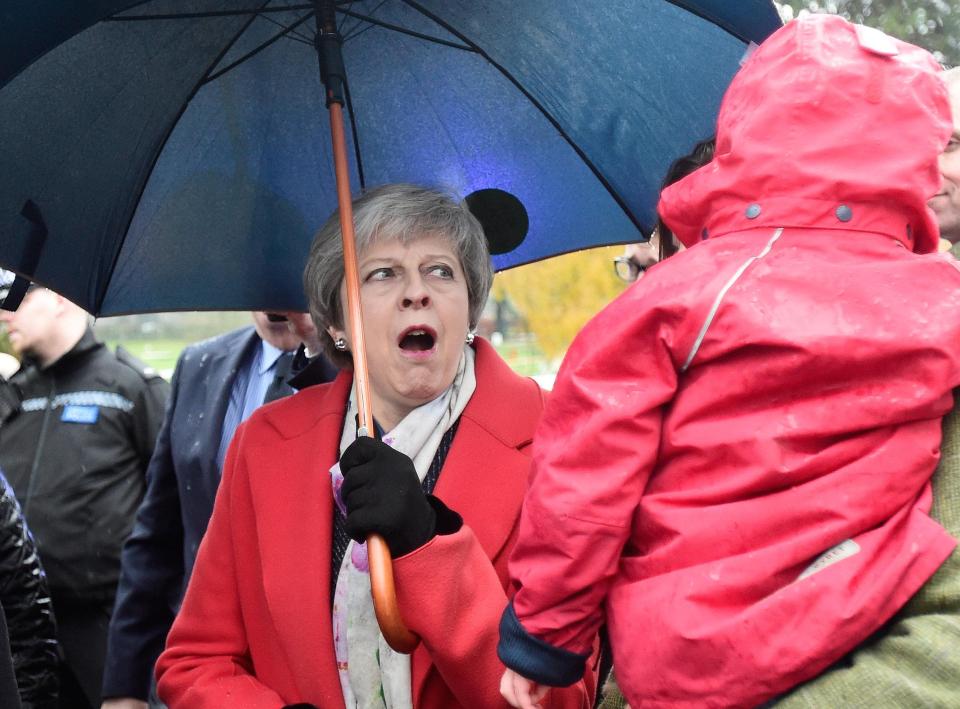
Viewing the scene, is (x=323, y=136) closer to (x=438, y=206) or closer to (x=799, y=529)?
(x=438, y=206)

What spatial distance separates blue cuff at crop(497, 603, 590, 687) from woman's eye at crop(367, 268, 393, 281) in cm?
110

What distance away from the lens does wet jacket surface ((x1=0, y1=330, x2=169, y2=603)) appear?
470cm

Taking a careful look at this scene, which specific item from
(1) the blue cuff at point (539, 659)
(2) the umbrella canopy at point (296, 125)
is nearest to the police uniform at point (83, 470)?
(2) the umbrella canopy at point (296, 125)

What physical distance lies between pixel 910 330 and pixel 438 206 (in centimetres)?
146

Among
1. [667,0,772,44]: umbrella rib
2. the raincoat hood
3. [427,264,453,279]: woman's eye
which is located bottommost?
[427,264,453,279]: woman's eye

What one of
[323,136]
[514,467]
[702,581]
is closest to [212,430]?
[323,136]

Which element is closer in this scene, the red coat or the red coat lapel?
the red coat

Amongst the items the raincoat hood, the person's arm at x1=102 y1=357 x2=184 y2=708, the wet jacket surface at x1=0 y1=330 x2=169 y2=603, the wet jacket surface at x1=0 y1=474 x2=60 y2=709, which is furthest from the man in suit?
the raincoat hood

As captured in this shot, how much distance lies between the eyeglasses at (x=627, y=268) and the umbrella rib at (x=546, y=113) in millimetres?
940

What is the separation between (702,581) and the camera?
1616 mm

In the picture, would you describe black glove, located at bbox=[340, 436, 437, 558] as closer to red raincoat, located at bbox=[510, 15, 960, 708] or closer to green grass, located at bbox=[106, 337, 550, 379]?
→ red raincoat, located at bbox=[510, 15, 960, 708]

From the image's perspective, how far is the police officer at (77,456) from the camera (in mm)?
4676

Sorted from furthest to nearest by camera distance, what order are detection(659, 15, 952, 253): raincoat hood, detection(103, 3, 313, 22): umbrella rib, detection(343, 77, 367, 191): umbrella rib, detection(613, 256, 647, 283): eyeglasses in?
detection(613, 256, 647, 283): eyeglasses < detection(343, 77, 367, 191): umbrella rib < detection(103, 3, 313, 22): umbrella rib < detection(659, 15, 952, 253): raincoat hood

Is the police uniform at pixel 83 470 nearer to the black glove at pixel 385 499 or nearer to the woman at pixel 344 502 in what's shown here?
the woman at pixel 344 502
